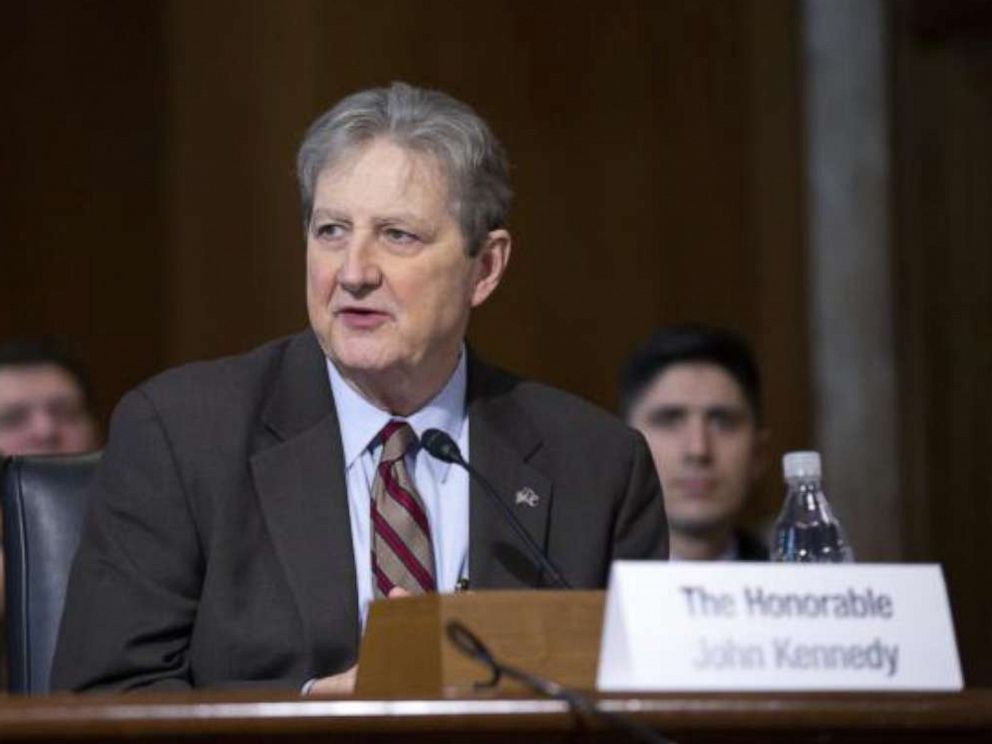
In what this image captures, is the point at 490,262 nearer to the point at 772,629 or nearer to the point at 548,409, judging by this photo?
the point at 548,409

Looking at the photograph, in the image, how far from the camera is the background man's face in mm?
3176

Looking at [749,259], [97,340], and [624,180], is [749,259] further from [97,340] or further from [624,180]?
[97,340]

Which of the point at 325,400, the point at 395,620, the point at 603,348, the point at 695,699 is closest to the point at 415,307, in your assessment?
the point at 325,400

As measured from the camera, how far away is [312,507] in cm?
311

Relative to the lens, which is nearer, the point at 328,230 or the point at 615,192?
the point at 328,230

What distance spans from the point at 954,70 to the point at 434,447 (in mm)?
3439

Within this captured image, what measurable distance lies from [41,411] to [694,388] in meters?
1.31

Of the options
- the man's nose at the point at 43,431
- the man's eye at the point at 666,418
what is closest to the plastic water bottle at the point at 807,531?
the man's eye at the point at 666,418

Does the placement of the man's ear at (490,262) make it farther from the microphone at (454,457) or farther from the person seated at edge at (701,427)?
the person seated at edge at (701,427)

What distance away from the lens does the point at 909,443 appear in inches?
237

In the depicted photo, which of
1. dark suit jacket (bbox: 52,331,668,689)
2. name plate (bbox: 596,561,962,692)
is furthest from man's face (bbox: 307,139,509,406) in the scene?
name plate (bbox: 596,561,962,692)

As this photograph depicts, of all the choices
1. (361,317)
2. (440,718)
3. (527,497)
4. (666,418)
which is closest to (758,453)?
(666,418)

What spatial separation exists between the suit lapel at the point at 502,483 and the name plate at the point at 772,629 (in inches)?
31.2

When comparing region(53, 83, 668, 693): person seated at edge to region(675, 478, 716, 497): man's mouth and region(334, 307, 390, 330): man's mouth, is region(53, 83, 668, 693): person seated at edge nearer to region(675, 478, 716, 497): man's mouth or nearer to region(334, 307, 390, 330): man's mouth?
region(334, 307, 390, 330): man's mouth
